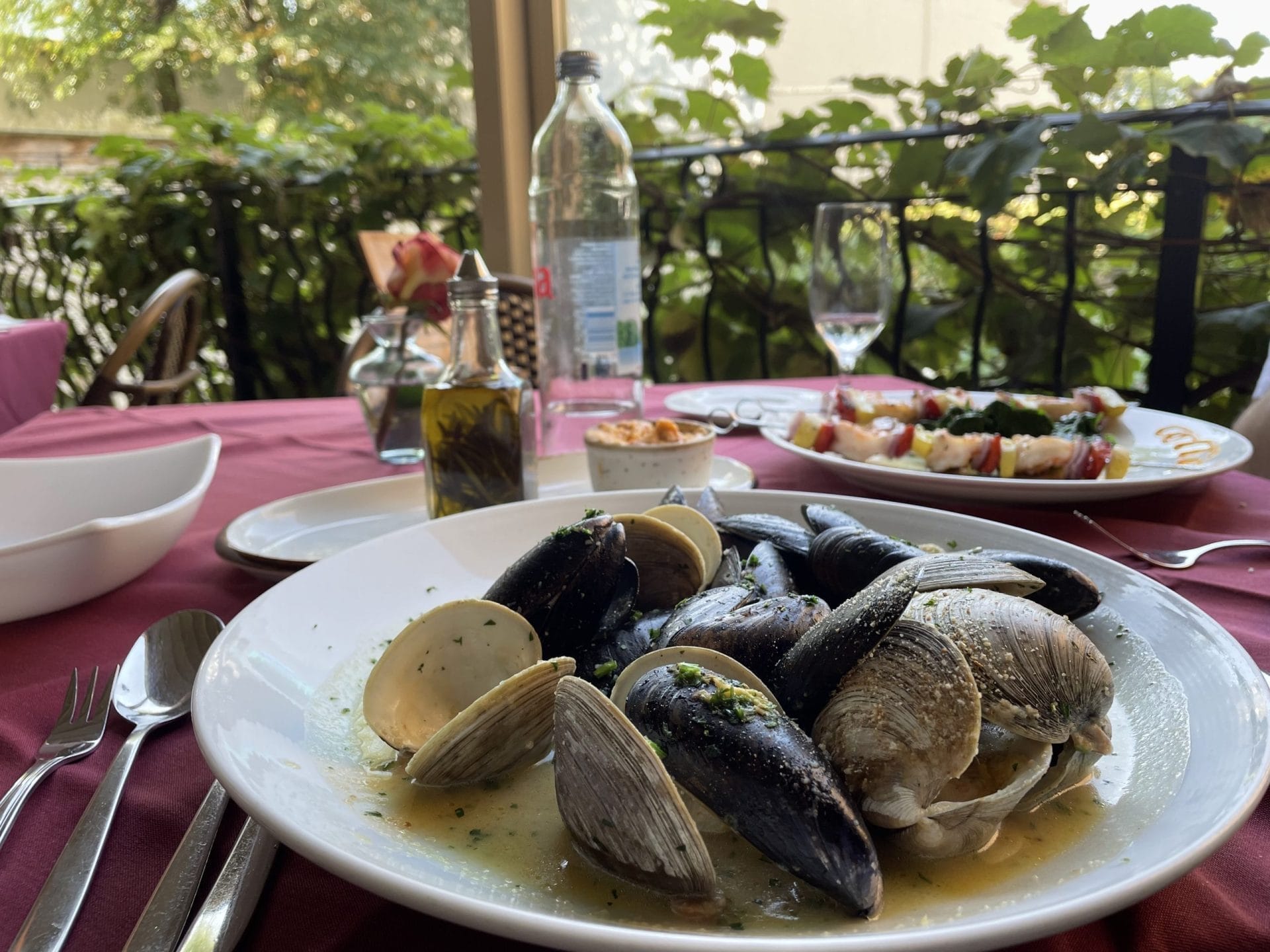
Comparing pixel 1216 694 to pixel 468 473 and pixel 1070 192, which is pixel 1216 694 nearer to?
pixel 468 473

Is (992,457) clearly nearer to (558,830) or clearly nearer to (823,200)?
(558,830)

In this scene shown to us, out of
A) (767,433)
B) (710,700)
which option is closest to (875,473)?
(767,433)

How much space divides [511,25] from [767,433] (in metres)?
2.52

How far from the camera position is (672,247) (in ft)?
10.8

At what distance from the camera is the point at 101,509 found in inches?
40.2

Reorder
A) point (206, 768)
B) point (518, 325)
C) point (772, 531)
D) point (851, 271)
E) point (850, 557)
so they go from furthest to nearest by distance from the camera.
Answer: point (518, 325) < point (851, 271) < point (772, 531) < point (850, 557) < point (206, 768)

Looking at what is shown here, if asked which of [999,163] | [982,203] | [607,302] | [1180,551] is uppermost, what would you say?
[999,163]

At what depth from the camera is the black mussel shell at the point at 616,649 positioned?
594 mm

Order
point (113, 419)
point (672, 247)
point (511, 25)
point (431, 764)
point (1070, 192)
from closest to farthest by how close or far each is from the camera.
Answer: point (431, 764), point (113, 419), point (1070, 192), point (511, 25), point (672, 247)

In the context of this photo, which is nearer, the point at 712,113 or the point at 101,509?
the point at 101,509

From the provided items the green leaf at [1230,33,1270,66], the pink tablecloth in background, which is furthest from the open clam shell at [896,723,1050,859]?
the pink tablecloth in background

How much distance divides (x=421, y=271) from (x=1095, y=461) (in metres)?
1.07

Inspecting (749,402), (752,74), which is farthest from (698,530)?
(752,74)

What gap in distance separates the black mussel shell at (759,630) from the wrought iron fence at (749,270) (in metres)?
2.28
